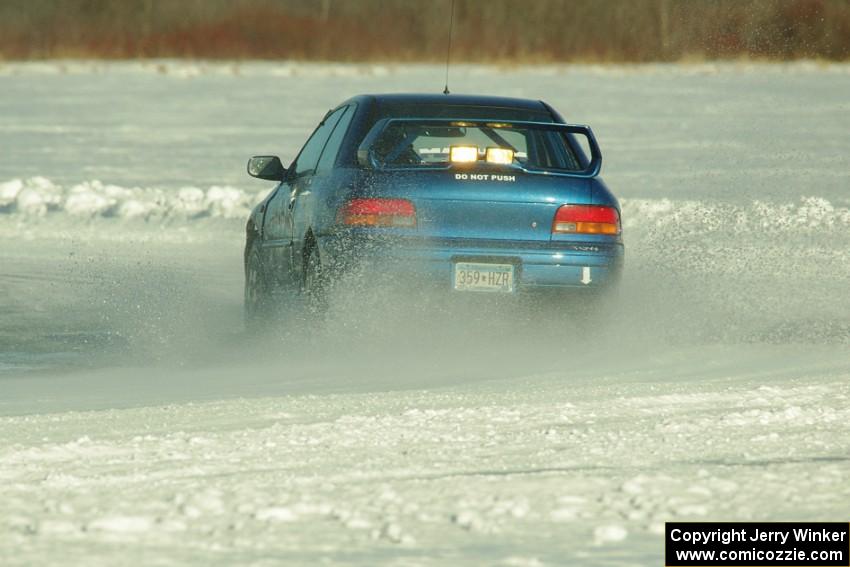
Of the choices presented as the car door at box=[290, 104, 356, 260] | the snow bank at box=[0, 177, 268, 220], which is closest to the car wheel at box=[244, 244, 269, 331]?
the car door at box=[290, 104, 356, 260]

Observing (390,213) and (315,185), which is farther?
(315,185)

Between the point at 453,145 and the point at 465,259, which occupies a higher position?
the point at 453,145

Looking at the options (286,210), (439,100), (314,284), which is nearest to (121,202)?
(286,210)

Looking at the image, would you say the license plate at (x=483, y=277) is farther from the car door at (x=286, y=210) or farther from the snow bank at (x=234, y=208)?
the snow bank at (x=234, y=208)

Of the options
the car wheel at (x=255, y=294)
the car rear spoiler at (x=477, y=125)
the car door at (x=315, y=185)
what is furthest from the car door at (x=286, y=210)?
the car rear spoiler at (x=477, y=125)

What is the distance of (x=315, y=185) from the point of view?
9.30 meters

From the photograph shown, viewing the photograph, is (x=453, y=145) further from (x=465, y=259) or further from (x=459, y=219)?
(x=465, y=259)

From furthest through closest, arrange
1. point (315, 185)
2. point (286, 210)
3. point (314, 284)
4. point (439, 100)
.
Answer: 1. point (286, 210)
2. point (439, 100)
3. point (315, 185)
4. point (314, 284)

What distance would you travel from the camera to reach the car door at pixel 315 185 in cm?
920

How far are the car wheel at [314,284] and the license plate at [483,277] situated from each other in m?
0.74

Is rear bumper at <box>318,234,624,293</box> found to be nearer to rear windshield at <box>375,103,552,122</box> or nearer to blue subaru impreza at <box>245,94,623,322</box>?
blue subaru impreza at <box>245,94,623,322</box>

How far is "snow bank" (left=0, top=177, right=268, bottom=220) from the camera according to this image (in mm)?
19219

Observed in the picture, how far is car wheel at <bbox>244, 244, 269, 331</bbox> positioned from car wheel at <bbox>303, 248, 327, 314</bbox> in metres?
1.30

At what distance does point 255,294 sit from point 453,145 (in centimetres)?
249
